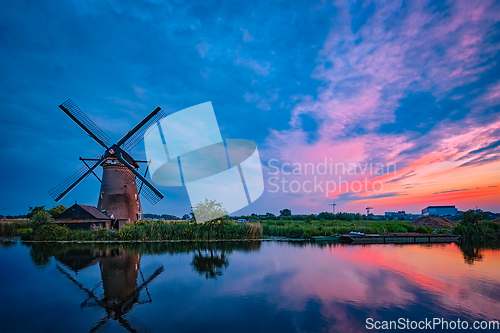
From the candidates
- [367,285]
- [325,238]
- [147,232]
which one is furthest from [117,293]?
[325,238]

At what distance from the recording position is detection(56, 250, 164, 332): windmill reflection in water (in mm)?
7161

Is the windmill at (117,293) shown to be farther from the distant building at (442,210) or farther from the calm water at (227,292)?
the distant building at (442,210)

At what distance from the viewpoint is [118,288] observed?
9.30 metres

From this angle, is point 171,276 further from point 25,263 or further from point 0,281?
point 25,263

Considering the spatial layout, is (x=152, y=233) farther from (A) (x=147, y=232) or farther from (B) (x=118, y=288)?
(B) (x=118, y=288)

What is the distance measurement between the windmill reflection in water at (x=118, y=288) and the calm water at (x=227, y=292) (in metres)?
0.04

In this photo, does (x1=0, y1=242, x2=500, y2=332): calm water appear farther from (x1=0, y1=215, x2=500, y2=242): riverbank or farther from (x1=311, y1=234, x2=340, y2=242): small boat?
(x1=311, y1=234, x2=340, y2=242): small boat

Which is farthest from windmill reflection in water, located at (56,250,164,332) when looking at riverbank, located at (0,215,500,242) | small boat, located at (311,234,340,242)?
small boat, located at (311,234,340,242)

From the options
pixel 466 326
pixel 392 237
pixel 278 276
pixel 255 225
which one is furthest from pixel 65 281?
pixel 392 237

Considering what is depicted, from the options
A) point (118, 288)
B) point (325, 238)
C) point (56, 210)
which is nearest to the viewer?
point (118, 288)

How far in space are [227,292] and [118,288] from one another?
14.1ft

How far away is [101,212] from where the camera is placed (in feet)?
81.4

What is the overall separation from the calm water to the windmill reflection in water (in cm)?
4

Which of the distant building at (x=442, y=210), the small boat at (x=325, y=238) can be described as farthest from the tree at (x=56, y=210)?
the distant building at (x=442, y=210)
